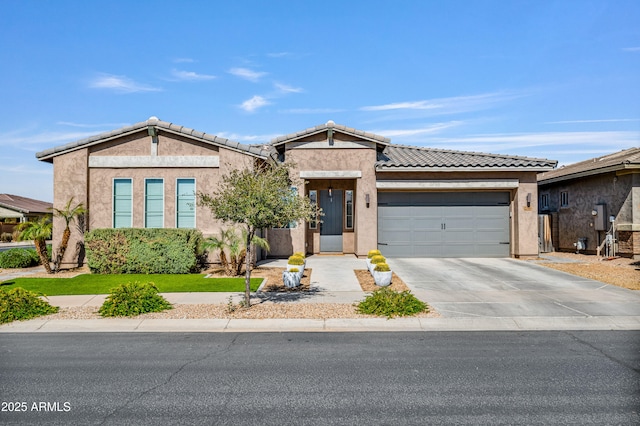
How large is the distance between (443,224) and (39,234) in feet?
50.7

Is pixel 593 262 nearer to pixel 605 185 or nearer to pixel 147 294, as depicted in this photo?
pixel 605 185

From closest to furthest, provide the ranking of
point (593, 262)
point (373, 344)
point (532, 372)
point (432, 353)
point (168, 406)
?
point (168, 406), point (532, 372), point (432, 353), point (373, 344), point (593, 262)

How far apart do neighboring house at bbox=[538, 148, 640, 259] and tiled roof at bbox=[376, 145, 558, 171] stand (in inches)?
127

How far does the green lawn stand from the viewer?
1156 centimetres

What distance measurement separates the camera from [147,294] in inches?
372

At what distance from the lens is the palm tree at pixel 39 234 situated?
559 inches

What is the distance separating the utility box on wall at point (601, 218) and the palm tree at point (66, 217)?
21.1 m

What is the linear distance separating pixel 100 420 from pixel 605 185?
69.9 feet

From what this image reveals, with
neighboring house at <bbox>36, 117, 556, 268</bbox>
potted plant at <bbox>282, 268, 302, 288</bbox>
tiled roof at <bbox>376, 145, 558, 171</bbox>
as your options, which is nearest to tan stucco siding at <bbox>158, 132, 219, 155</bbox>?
neighboring house at <bbox>36, 117, 556, 268</bbox>

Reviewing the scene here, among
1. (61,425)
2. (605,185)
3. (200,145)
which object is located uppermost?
(200,145)

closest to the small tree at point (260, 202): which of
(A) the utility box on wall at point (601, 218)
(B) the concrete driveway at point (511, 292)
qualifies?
(B) the concrete driveway at point (511, 292)

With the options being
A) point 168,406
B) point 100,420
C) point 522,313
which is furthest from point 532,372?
point 100,420

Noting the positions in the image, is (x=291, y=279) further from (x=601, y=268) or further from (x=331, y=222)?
(x=601, y=268)

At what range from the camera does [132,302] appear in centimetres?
920
